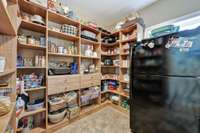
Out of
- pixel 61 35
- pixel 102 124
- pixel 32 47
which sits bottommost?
pixel 102 124

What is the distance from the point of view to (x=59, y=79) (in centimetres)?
205

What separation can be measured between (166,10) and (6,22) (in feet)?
8.49

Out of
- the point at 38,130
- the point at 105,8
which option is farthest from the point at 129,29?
the point at 38,130

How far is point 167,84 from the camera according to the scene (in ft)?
4.46

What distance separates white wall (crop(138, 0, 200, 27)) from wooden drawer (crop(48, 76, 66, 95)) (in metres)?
2.23

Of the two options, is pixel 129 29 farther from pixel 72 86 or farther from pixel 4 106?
pixel 4 106

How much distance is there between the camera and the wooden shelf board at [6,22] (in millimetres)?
721

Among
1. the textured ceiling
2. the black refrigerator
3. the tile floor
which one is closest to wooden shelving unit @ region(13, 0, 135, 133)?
the tile floor

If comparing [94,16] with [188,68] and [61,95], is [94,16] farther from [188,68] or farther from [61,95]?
[188,68]

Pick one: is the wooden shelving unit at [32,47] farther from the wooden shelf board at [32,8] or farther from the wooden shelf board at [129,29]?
the wooden shelf board at [129,29]

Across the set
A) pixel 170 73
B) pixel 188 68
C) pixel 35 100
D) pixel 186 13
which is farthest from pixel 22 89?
pixel 186 13

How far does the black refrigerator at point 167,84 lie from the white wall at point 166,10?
3.36ft

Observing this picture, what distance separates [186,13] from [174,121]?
5.96 ft

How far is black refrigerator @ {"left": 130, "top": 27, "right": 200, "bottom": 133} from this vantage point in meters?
1.18
